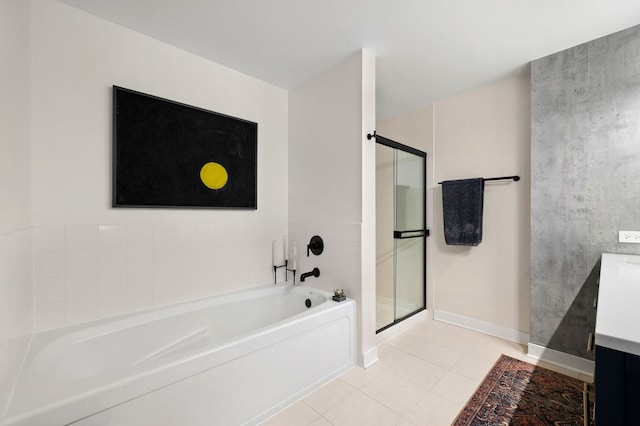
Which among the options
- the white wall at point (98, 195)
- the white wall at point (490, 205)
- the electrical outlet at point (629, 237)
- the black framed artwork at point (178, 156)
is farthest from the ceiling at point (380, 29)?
the electrical outlet at point (629, 237)

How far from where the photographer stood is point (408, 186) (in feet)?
9.21

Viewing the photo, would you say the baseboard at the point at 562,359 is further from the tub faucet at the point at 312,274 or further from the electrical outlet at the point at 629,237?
the tub faucet at the point at 312,274

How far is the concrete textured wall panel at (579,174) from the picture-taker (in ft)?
5.81

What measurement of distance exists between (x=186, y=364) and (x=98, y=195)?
1.26 m

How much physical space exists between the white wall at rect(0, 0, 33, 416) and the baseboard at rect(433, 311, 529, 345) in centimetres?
313

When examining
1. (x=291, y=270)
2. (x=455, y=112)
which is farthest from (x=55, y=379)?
(x=455, y=112)

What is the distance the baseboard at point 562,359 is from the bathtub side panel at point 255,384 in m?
1.45

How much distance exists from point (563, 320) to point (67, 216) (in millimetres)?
3499

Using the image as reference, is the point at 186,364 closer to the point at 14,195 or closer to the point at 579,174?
the point at 14,195

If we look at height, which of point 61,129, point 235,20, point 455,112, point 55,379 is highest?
point 235,20

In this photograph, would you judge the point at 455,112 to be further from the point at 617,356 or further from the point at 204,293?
the point at 204,293

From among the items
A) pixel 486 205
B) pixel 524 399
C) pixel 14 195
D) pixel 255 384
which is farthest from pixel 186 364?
pixel 486 205

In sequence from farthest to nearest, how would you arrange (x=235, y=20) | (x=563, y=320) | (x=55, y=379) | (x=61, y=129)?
1. (x=563, y=320)
2. (x=235, y=20)
3. (x=61, y=129)
4. (x=55, y=379)

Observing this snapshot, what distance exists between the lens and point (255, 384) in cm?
144
